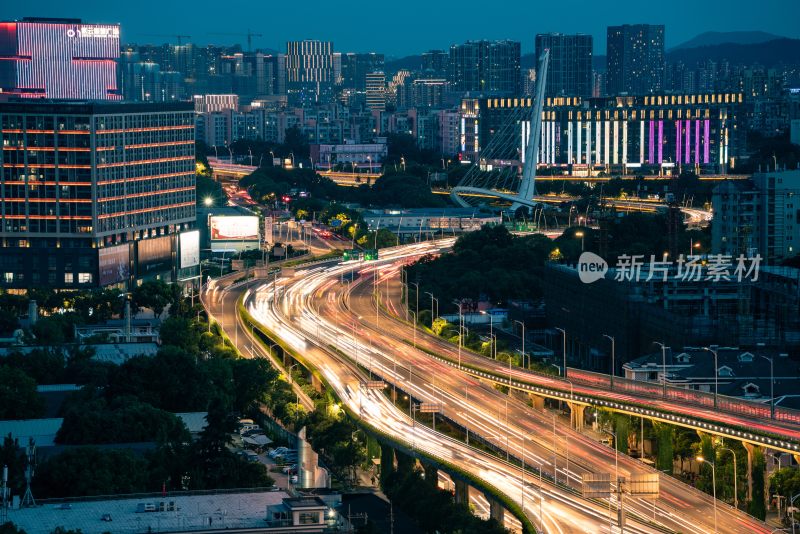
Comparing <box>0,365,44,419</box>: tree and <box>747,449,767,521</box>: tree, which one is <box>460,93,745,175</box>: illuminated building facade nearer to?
<box>0,365,44,419</box>: tree

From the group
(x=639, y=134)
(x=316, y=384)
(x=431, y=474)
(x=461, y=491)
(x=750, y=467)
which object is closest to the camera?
(x=461, y=491)

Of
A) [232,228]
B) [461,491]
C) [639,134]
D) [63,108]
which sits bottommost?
[461,491]

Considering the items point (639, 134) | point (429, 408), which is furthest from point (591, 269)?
point (639, 134)

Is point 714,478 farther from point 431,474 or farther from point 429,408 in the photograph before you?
point 429,408

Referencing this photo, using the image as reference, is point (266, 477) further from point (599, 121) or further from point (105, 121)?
point (599, 121)

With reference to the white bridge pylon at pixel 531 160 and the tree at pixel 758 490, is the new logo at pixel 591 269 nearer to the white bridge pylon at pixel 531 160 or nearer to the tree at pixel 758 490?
the tree at pixel 758 490

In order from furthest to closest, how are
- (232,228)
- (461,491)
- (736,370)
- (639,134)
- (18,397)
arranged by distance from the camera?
(639,134), (232,228), (736,370), (18,397), (461,491)
